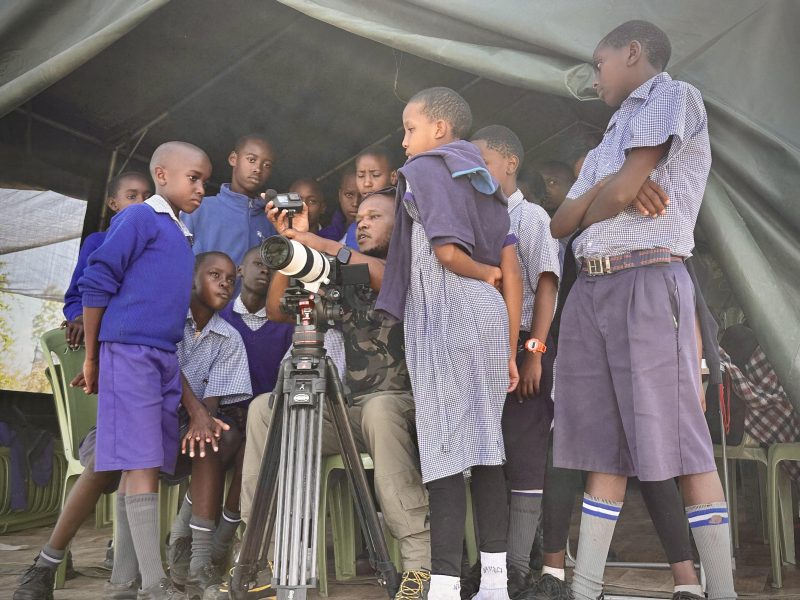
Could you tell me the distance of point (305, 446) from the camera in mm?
2273

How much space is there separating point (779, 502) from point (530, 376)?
4.06 ft

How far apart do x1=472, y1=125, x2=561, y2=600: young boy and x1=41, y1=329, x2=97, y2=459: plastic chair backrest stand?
5.33 feet

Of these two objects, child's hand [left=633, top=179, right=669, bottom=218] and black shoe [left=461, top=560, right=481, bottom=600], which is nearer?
child's hand [left=633, top=179, right=669, bottom=218]

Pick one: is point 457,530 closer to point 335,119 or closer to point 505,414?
point 505,414

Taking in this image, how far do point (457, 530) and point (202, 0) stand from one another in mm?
2596

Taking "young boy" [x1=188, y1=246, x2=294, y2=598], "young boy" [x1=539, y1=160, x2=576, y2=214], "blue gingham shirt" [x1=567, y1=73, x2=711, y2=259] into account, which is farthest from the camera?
"young boy" [x1=539, y1=160, x2=576, y2=214]

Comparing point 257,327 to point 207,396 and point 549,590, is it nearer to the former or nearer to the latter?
point 207,396

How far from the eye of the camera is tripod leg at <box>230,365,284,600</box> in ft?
7.59

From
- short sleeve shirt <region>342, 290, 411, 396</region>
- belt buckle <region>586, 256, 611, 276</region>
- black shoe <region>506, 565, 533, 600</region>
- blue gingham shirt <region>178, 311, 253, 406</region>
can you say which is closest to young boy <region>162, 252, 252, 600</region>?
blue gingham shirt <region>178, 311, 253, 406</region>

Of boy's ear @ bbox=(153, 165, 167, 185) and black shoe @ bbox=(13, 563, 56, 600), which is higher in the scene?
boy's ear @ bbox=(153, 165, 167, 185)

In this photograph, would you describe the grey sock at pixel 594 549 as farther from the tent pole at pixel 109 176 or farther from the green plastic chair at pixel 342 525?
the tent pole at pixel 109 176

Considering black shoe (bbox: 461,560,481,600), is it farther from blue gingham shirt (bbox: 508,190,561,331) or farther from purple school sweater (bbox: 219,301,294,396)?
purple school sweater (bbox: 219,301,294,396)

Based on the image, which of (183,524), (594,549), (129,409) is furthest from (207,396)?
(594,549)

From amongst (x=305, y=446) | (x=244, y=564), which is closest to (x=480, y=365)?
(x=305, y=446)
